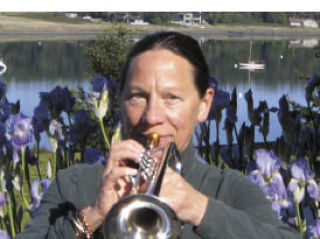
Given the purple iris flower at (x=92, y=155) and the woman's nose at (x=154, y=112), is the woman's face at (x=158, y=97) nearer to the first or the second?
the woman's nose at (x=154, y=112)

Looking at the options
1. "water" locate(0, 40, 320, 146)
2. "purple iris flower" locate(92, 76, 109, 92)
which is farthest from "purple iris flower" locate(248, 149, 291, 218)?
"water" locate(0, 40, 320, 146)

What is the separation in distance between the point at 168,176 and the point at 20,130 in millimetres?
1289

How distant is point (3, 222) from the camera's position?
2.60 m

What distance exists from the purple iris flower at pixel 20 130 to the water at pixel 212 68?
39.8 feet

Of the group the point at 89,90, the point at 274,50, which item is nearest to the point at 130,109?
the point at 89,90

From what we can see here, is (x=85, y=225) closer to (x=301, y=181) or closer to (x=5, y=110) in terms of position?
(x=301, y=181)

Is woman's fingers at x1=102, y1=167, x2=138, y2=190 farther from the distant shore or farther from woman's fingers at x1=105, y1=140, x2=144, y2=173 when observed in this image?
the distant shore

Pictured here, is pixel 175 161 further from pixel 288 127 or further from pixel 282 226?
pixel 288 127

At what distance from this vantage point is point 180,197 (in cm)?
135

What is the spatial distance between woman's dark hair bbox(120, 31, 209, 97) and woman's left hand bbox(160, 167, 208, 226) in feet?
1.24

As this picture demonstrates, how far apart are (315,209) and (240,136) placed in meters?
0.45

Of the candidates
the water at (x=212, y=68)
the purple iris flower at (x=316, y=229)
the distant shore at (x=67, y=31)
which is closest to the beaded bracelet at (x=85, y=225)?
the purple iris flower at (x=316, y=229)

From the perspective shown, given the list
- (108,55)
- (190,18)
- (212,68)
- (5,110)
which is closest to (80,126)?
(5,110)

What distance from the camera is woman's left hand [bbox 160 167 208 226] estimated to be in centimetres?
135
